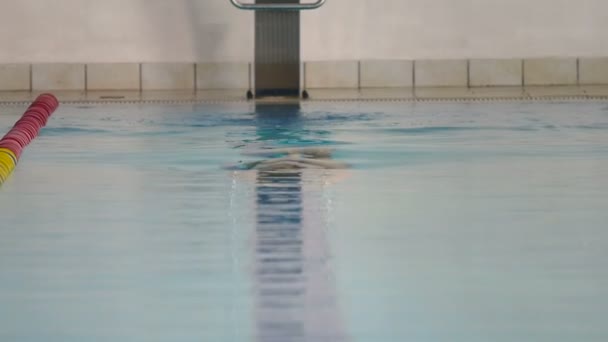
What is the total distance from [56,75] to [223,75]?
872 mm

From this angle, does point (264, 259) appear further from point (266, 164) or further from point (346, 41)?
point (346, 41)

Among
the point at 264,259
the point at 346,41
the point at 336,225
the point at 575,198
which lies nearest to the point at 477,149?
the point at 575,198

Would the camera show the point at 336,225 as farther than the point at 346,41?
No

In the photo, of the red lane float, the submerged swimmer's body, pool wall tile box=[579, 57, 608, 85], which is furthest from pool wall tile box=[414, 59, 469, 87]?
the submerged swimmer's body

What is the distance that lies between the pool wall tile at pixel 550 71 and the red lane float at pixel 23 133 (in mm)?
2501

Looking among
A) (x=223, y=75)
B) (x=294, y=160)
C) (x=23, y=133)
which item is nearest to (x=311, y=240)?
(x=294, y=160)

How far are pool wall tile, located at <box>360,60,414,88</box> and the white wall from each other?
0.04 m

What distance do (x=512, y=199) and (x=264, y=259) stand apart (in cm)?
94

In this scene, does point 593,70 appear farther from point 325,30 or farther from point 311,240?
point 311,240

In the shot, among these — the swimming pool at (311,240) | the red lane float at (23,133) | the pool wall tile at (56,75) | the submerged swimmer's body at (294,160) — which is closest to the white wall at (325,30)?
the pool wall tile at (56,75)

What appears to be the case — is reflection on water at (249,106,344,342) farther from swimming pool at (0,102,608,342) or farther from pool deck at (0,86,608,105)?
pool deck at (0,86,608,105)

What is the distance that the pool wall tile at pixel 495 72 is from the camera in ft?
24.0

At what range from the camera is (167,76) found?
7270mm

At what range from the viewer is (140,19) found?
724 cm
